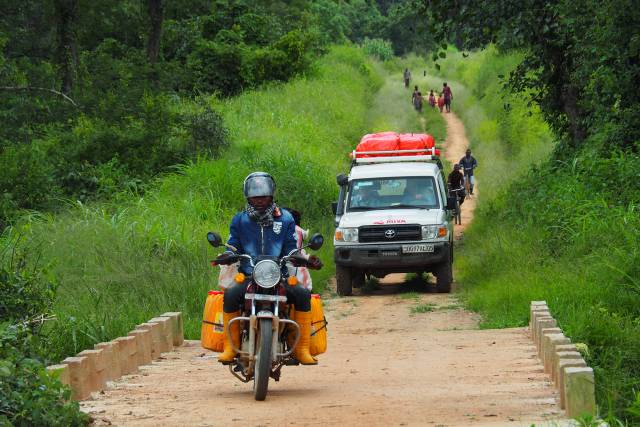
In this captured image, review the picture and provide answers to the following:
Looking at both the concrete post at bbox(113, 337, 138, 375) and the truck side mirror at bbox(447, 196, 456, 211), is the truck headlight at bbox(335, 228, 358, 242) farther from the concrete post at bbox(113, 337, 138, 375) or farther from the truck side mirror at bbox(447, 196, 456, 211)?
the concrete post at bbox(113, 337, 138, 375)

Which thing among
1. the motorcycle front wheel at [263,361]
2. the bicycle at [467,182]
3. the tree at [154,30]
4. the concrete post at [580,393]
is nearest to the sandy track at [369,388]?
the motorcycle front wheel at [263,361]

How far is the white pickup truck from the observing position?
17844 millimetres

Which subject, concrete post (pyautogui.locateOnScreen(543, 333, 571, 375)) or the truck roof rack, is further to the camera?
the truck roof rack

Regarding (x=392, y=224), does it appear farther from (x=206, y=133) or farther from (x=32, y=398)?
(x=32, y=398)

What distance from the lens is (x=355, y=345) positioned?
12.6m

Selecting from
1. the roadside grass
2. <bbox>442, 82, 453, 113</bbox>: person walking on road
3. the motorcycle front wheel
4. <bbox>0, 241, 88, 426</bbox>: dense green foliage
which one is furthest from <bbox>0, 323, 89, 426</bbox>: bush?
<bbox>442, 82, 453, 113</bbox>: person walking on road

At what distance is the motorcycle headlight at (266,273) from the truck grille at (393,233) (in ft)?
31.5

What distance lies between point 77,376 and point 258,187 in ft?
6.66

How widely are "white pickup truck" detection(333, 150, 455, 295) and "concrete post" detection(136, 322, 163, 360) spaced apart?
22.1 feet

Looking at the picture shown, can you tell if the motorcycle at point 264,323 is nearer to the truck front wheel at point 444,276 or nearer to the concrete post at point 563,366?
the concrete post at point 563,366

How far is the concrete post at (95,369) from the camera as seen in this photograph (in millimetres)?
8773

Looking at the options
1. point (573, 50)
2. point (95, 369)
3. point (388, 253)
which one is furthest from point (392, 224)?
point (95, 369)

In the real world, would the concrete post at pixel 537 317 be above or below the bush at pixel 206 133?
below

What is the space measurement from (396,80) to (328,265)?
157 ft
